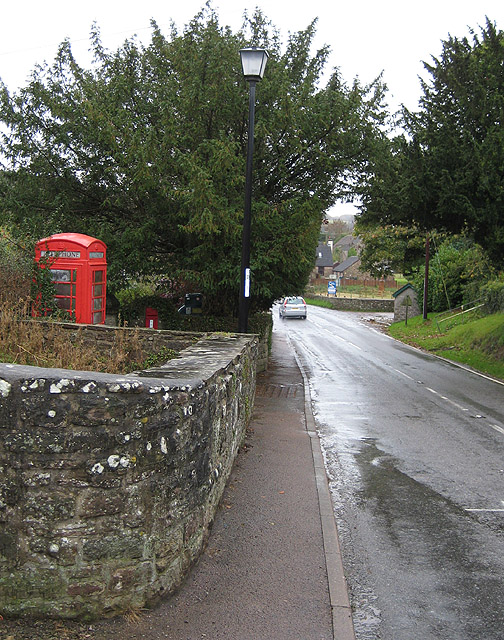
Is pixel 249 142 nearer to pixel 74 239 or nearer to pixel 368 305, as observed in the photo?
pixel 74 239

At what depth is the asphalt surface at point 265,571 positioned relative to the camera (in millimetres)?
4406

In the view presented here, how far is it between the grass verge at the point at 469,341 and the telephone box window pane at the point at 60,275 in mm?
14302

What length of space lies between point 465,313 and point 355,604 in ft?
109

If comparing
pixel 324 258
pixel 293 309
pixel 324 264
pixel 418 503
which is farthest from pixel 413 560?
pixel 324 258

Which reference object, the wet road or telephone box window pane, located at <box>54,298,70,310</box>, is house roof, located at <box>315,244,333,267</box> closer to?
the wet road

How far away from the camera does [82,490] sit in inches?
166

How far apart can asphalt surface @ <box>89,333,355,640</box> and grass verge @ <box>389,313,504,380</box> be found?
15.3 m

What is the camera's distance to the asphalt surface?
4.41 m

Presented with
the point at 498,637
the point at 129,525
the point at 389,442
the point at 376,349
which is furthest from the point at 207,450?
the point at 376,349

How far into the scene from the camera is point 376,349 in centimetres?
3002

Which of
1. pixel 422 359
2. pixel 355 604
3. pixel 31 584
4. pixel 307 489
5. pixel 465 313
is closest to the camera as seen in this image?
pixel 31 584

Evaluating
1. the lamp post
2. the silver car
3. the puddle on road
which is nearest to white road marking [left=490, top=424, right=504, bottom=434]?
the puddle on road

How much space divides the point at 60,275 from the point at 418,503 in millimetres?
8551

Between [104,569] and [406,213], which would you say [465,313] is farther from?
[104,569]
